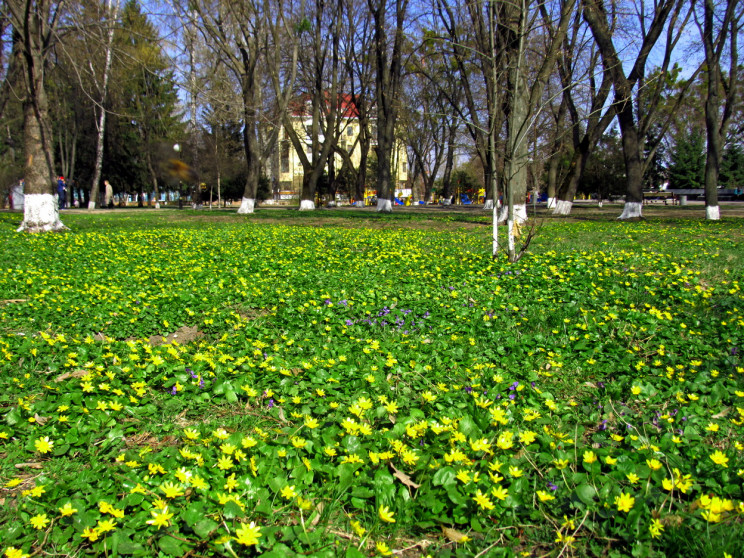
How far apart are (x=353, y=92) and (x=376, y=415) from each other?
31828 mm

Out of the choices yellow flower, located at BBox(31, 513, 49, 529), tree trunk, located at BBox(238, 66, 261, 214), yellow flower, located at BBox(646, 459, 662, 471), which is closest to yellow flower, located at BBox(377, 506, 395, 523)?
yellow flower, located at BBox(646, 459, 662, 471)

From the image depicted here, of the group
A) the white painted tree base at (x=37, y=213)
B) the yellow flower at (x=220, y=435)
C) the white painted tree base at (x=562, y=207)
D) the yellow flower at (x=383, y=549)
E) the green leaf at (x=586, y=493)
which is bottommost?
the yellow flower at (x=383, y=549)

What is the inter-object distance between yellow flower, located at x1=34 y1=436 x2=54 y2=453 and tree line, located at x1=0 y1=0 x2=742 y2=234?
5.82 metres

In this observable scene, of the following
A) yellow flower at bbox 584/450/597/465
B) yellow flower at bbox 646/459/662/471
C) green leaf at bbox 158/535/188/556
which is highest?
yellow flower at bbox 646/459/662/471

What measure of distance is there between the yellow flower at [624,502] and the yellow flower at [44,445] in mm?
2581

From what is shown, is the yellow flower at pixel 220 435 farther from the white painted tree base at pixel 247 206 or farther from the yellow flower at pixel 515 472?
the white painted tree base at pixel 247 206

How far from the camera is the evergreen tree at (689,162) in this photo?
43.3 metres

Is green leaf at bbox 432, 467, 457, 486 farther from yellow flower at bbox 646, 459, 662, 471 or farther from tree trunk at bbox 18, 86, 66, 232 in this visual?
tree trunk at bbox 18, 86, 66, 232

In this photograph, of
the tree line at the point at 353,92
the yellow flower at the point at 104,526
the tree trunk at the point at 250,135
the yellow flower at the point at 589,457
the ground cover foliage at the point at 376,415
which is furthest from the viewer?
the tree trunk at the point at 250,135

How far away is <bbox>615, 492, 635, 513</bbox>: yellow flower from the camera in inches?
75.3

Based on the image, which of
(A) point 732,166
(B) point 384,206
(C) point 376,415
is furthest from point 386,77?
(A) point 732,166

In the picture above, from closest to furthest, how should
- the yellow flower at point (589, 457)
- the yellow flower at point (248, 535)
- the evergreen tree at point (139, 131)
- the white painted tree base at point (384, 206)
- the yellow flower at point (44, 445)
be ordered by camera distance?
the yellow flower at point (248, 535)
the yellow flower at point (589, 457)
the yellow flower at point (44, 445)
the white painted tree base at point (384, 206)
the evergreen tree at point (139, 131)

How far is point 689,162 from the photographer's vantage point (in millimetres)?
44031

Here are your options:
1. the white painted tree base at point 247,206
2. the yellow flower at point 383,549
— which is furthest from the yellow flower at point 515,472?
the white painted tree base at point 247,206
